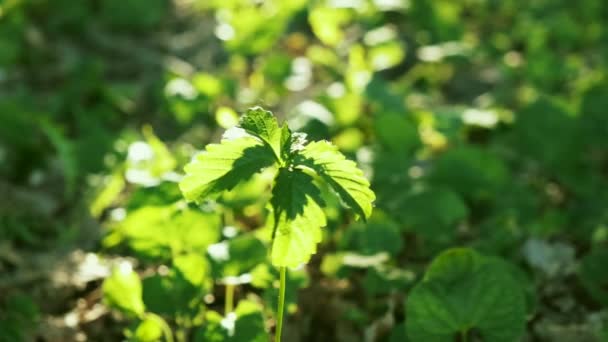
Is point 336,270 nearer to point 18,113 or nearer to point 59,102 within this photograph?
point 18,113

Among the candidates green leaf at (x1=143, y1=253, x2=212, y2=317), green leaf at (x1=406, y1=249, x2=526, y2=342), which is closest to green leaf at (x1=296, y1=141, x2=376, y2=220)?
green leaf at (x1=406, y1=249, x2=526, y2=342)

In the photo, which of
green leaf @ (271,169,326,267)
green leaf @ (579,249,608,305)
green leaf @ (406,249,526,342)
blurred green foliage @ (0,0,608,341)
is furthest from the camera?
green leaf @ (579,249,608,305)

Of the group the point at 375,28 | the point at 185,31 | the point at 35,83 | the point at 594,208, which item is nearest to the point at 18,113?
the point at 35,83

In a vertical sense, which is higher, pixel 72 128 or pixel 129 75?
pixel 129 75

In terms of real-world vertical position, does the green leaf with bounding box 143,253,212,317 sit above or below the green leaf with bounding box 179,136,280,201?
below

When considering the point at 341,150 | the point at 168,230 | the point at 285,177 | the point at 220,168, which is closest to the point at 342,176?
the point at 285,177

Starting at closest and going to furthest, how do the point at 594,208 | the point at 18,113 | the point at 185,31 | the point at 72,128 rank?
the point at 594,208, the point at 18,113, the point at 72,128, the point at 185,31

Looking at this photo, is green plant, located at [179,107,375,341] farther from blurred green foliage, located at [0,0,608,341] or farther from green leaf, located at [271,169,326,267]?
blurred green foliage, located at [0,0,608,341]
